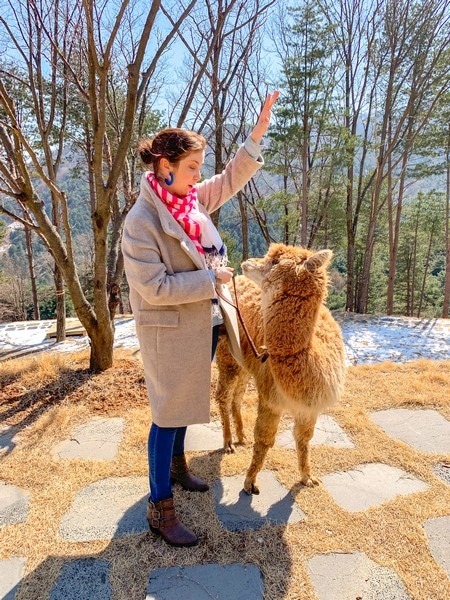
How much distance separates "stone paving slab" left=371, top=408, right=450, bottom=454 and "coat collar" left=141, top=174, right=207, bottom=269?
7.71 ft

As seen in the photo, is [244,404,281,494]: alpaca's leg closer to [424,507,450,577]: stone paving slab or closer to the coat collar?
[424,507,450,577]: stone paving slab

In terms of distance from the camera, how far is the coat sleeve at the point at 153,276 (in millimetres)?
1586

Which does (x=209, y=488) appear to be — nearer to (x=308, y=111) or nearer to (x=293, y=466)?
(x=293, y=466)

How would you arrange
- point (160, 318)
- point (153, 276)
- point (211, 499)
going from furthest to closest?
point (211, 499)
point (160, 318)
point (153, 276)

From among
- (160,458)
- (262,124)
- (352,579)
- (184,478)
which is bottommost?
(352,579)

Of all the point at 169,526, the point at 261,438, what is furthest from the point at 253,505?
the point at 169,526

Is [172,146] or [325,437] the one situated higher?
[172,146]

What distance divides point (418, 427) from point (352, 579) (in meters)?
1.77

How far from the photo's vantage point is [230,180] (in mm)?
2184

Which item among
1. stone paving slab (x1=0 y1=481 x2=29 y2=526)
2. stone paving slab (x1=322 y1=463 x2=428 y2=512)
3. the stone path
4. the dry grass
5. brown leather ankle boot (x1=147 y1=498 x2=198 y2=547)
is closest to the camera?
the stone path

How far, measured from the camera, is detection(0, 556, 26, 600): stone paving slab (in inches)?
66.2

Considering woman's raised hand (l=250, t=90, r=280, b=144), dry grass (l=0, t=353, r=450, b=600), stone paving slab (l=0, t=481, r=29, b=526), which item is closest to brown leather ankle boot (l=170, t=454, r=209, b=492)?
dry grass (l=0, t=353, r=450, b=600)

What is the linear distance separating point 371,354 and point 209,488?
4399mm

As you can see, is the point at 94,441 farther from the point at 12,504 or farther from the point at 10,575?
the point at 10,575
